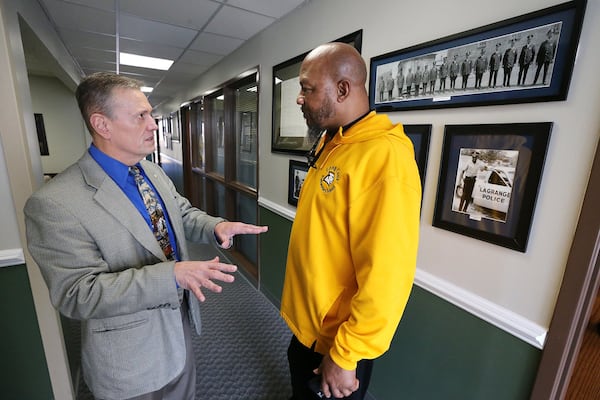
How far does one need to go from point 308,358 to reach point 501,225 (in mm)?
954

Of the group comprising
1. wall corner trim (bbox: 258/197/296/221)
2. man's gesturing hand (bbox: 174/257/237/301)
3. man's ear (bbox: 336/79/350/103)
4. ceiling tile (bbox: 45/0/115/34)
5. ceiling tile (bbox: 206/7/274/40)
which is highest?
ceiling tile (bbox: 206/7/274/40)

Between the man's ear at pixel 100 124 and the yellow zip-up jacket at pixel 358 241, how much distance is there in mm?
754

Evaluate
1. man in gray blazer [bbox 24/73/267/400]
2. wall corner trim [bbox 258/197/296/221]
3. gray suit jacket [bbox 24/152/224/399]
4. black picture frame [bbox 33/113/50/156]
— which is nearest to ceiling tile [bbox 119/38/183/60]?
wall corner trim [bbox 258/197/296/221]

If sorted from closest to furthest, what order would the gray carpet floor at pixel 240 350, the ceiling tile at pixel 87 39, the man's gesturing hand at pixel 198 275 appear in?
the man's gesturing hand at pixel 198 275, the gray carpet floor at pixel 240 350, the ceiling tile at pixel 87 39

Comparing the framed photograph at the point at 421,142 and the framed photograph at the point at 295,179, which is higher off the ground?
the framed photograph at the point at 421,142

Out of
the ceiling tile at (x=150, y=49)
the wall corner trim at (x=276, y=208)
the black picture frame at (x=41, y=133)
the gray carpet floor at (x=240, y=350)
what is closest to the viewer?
the gray carpet floor at (x=240, y=350)

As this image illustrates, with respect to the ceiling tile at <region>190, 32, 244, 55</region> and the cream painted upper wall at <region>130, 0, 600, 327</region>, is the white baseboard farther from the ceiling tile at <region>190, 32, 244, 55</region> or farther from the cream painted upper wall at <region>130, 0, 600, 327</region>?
the ceiling tile at <region>190, 32, 244, 55</region>

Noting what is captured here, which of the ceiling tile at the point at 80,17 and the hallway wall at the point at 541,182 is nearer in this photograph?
the hallway wall at the point at 541,182

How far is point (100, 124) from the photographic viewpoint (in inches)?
36.6

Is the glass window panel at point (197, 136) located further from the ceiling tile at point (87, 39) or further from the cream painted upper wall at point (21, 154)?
the cream painted upper wall at point (21, 154)

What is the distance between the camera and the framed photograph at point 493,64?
0.85m

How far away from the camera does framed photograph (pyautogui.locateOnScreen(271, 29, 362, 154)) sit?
208cm

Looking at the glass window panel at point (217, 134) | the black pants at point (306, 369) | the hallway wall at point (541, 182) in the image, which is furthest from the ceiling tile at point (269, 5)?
the black pants at point (306, 369)

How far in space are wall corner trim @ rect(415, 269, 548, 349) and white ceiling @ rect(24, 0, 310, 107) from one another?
204 cm
